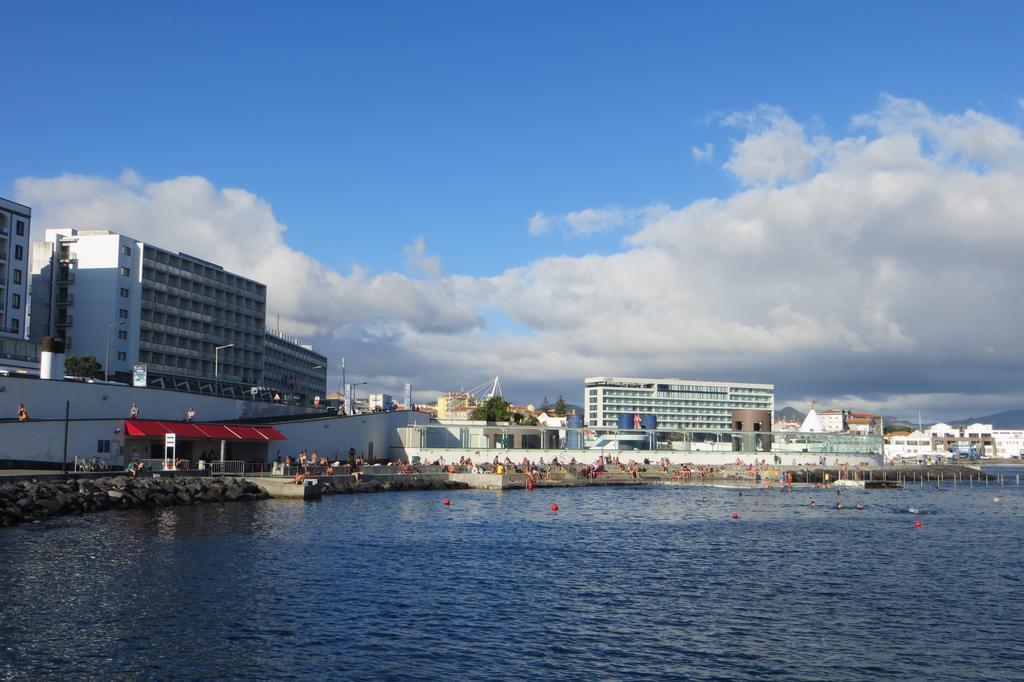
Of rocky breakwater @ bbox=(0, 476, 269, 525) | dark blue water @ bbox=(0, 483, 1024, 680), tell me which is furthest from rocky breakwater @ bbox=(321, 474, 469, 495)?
dark blue water @ bbox=(0, 483, 1024, 680)

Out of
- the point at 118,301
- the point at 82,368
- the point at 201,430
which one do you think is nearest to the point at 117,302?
the point at 118,301

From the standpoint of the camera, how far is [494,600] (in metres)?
35.8

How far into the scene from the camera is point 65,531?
4941 centimetres

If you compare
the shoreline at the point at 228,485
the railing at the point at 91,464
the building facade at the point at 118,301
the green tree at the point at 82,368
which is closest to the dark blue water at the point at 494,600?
the shoreline at the point at 228,485

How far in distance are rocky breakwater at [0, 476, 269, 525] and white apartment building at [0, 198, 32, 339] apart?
5746cm

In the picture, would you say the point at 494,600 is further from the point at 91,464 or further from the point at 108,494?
the point at 91,464

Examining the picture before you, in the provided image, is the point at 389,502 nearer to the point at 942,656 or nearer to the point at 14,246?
the point at 942,656

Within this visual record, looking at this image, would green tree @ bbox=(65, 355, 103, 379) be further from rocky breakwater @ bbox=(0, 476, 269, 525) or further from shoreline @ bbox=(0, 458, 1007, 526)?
rocky breakwater @ bbox=(0, 476, 269, 525)

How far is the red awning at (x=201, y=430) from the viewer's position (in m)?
77.8

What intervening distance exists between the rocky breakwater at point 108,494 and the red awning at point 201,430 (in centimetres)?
951

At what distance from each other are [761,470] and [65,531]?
324ft

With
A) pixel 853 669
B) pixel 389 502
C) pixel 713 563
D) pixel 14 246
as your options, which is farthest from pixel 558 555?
pixel 14 246

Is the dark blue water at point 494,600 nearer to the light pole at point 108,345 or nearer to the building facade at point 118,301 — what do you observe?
the light pole at point 108,345

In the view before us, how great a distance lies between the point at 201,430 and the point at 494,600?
5821cm
